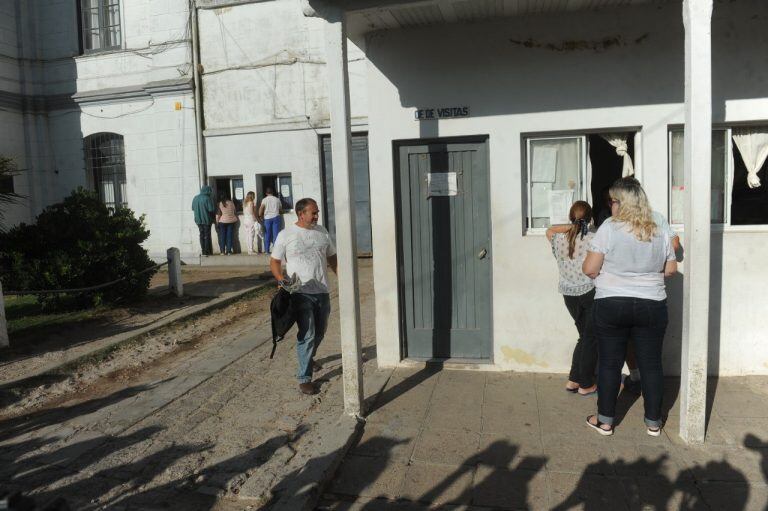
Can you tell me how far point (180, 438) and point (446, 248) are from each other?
2.95 metres

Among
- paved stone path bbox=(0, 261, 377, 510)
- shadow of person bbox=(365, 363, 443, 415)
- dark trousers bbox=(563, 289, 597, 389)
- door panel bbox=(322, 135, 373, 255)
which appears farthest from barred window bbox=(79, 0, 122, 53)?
dark trousers bbox=(563, 289, 597, 389)

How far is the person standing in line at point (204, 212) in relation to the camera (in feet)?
46.6

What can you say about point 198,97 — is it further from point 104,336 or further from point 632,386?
point 632,386

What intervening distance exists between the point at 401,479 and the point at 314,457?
64 cm

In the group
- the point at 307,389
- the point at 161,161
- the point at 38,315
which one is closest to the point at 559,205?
the point at 307,389

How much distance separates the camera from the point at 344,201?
4.81 m

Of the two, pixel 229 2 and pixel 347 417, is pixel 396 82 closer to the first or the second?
pixel 347 417

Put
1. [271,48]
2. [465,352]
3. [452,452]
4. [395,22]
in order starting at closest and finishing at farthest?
[452,452], [395,22], [465,352], [271,48]

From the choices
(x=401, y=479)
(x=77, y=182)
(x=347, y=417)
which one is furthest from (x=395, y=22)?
(x=77, y=182)

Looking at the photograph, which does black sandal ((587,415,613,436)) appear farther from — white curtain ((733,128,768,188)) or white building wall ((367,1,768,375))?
white curtain ((733,128,768,188))

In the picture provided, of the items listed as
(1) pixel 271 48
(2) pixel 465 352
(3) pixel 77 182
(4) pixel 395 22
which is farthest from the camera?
(3) pixel 77 182

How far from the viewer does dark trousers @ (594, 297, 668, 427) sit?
4.26 m

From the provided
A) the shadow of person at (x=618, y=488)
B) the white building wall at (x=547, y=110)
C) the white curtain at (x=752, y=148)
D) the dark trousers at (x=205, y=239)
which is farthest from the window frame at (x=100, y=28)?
the shadow of person at (x=618, y=488)

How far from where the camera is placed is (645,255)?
422 centimetres
